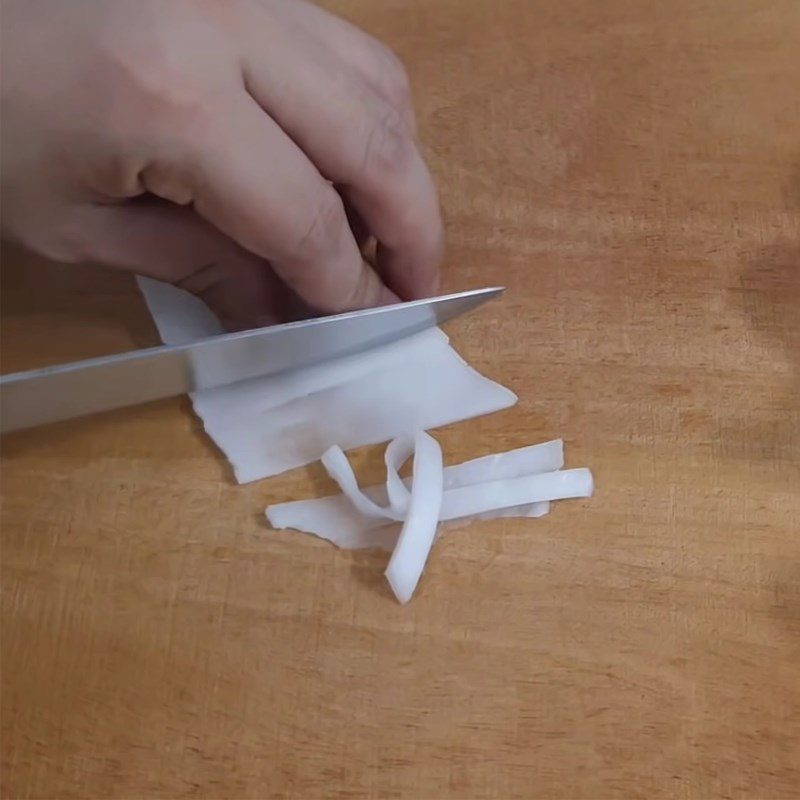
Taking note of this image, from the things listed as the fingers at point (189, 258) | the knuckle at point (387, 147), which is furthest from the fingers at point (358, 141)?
the fingers at point (189, 258)

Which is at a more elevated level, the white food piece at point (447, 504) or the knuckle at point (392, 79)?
the knuckle at point (392, 79)

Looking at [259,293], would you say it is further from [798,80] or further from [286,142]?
[798,80]

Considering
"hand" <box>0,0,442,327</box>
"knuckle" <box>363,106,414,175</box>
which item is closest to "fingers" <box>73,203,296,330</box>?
"hand" <box>0,0,442,327</box>

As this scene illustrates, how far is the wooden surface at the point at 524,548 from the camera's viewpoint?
2.38 feet

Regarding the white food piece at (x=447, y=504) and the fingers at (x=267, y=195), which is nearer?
the fingers at (x=267, y=195)

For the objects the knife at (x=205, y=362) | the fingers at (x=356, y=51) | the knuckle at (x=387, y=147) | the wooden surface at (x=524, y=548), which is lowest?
the wooden surface at (x=524, y=548)

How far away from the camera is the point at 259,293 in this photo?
0.83 meters

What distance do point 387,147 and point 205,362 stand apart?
22 centimetres

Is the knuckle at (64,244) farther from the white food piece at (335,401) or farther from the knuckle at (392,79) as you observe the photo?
the knuckle at (392,79)

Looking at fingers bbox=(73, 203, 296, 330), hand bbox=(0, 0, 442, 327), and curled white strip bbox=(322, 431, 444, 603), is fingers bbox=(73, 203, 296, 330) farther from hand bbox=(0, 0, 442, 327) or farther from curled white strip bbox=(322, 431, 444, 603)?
curled white strip bbox=(322, 431, 444, 603)

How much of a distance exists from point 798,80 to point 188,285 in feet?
1.92

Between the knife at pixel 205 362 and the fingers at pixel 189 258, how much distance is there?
0.05 m

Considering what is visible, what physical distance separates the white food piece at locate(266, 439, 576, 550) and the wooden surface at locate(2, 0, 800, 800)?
1 cm

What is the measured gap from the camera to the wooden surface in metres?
0.73
